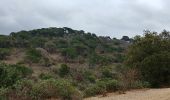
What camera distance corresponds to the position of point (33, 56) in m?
64.9

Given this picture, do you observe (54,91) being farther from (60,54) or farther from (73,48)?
(73,48)

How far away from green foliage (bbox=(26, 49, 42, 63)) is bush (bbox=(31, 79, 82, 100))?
45263mm

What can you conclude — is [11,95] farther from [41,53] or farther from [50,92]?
[41,53]

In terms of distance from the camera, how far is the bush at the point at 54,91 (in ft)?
60.6

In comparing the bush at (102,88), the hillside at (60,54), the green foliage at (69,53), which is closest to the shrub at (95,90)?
the bush at (102,88)

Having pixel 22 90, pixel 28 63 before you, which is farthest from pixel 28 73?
pixel 22 90

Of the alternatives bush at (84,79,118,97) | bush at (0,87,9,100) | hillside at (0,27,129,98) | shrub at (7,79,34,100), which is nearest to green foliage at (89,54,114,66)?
hillside at (0,27,129,98)

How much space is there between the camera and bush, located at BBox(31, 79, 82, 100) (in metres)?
18.5

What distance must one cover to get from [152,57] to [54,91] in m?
9.22

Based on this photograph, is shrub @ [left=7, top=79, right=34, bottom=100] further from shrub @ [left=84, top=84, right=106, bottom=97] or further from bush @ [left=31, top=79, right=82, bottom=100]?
shrub @ [left=84, top=84, right=106, bottom=97]

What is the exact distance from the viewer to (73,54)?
71.4 meters

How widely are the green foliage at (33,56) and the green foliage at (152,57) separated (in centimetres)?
3787

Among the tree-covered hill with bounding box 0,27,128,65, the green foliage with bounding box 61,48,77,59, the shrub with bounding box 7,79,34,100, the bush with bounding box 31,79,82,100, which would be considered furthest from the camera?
the green foliage with bounding box 61,48,77,59

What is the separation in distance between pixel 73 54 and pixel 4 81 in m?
50.1
